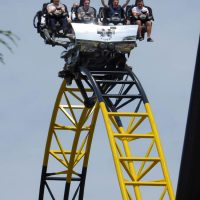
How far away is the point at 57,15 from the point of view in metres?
22.3

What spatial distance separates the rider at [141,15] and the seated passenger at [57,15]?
1544mm

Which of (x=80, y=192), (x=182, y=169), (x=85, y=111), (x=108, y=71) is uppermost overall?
(x=182, y=169)

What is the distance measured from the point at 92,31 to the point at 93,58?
0.90m

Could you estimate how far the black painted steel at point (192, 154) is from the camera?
780 centimetres

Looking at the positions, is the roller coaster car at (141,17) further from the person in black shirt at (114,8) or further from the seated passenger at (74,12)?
the seated passenger at (74,12)

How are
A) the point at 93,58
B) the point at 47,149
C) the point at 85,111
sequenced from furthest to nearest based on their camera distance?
the point at 47,149 → the point at 85,111 → the point at 93,58

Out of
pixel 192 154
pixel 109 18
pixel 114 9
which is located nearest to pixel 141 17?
pixel 114 9

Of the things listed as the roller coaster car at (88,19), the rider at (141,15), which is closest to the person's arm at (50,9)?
the roller coaster car at (88,19)

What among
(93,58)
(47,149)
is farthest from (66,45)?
(47,149)

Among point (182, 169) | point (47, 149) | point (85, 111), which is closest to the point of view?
point (182, 169)

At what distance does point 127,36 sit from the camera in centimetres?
2170

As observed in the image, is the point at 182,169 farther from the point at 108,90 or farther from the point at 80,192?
the point at 80,192

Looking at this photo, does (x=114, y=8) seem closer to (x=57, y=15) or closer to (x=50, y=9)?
(x=57, y=15)

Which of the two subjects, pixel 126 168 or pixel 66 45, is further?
pixel 66 45
